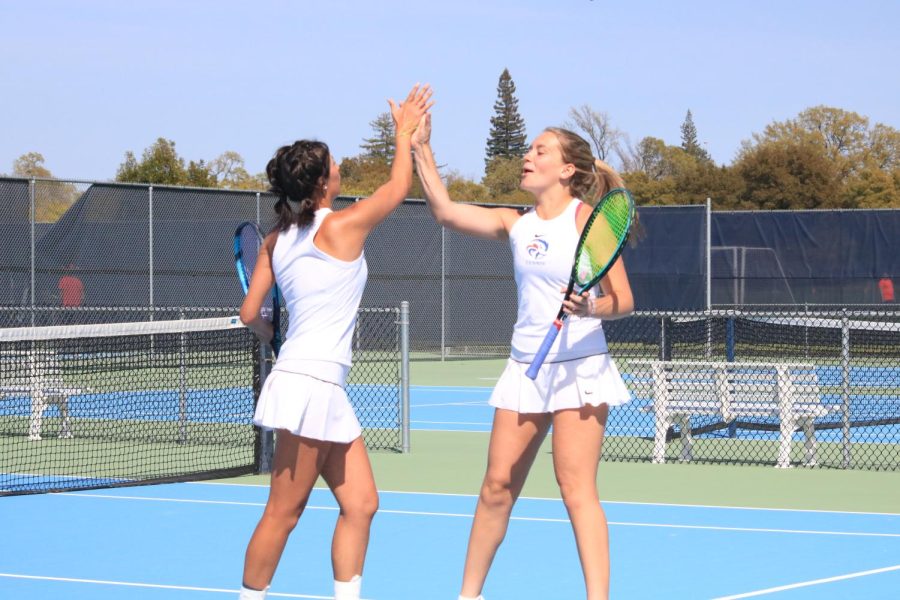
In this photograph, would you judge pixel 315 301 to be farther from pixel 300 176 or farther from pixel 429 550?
pixel 429 550

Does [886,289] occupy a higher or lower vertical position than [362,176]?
lower

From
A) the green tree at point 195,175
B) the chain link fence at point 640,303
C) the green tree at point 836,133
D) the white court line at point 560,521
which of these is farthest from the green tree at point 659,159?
the white court line at point 560,521

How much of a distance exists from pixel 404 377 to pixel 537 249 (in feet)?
19.8

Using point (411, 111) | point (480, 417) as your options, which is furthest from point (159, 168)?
point (411, 111)

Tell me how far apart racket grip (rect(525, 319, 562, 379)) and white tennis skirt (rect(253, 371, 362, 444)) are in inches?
23.4

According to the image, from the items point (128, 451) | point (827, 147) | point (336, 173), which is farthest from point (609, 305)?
point (827, 147)

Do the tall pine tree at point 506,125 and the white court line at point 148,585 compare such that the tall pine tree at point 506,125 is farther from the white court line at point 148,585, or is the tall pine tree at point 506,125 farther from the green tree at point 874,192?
the white court line at point 148,585

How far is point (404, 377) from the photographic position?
34.8ft

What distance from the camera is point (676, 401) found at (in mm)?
10453

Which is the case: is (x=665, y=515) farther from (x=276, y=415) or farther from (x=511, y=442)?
(x=276, y=415)

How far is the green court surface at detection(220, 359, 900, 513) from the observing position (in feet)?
28.0

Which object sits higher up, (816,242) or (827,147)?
(827,147)

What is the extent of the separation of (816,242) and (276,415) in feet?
64.0

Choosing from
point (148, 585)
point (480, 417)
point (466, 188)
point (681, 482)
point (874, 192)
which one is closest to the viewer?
point (148, 585)
